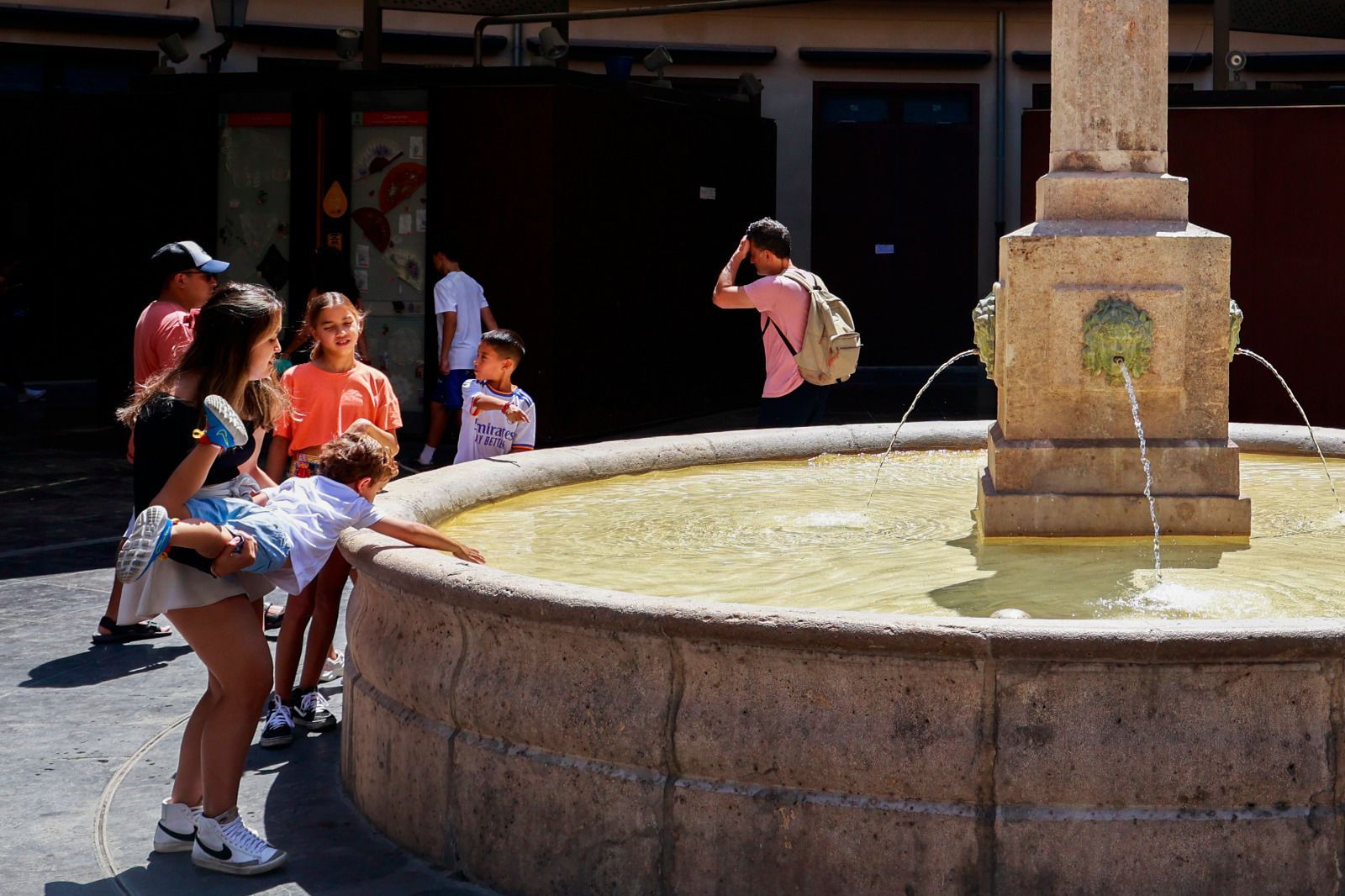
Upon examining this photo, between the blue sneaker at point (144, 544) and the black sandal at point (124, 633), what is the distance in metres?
2.94

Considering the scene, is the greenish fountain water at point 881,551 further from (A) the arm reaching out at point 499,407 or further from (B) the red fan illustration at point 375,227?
(B) the red fan illustration at point 375,227

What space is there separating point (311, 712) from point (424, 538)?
128 cm

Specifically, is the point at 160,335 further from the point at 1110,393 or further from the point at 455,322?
the point at 455,322

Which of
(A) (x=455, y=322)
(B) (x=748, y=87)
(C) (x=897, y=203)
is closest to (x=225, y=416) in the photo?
(A) (x=455, y=322)

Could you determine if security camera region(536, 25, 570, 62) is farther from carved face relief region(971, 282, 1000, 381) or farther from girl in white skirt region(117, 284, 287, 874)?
girl in white skirt region(117, 284, 287, 874)

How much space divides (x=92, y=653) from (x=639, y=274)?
25.2ft

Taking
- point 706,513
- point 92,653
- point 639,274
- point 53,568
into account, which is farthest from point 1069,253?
point 639,274

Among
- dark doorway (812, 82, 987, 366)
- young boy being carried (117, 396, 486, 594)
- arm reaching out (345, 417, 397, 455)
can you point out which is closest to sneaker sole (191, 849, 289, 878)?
young boy being carried (117, 396, 486, 594)

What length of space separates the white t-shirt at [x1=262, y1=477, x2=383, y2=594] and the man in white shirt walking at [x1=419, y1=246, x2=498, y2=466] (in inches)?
254

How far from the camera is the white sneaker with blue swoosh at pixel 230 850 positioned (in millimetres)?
4258

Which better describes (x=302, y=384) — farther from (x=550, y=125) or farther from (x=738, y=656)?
(x=550, y=125)

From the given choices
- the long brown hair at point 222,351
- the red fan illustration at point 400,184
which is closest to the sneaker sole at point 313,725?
the long brown hair at point 222,351

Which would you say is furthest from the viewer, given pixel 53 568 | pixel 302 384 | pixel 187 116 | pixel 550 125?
pixel 187 116

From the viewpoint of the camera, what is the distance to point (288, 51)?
1725 cm
